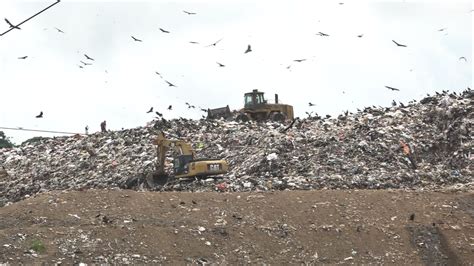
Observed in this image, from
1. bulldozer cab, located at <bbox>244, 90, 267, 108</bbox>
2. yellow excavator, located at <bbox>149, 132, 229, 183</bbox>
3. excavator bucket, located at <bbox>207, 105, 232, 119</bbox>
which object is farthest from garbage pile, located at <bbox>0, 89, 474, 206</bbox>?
bulldozer cab, located at <bbox>244, 90, 267, 108</bbox>

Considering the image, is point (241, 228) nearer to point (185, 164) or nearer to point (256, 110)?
point (185, 164)

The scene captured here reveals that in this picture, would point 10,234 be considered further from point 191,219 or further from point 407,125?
point 407,125

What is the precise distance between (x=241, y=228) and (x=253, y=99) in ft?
38.1

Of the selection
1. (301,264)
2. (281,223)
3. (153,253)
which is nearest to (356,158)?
(281,223)

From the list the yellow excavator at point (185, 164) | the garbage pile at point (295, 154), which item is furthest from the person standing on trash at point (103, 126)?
the yellow excavator at point (185, 164)

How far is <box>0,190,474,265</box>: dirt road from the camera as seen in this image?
29.1 ft

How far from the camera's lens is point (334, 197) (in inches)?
430

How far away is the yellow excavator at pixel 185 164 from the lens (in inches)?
503

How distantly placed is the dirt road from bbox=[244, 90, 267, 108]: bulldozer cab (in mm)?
10060

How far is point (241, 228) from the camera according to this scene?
9781 mm

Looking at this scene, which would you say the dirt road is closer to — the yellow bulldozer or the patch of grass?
the patch of grass

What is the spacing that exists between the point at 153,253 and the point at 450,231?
438cm

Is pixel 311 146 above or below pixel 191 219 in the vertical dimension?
above

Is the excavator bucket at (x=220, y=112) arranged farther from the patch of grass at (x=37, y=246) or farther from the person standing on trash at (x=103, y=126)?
the patch of grass at (x=37, y=246)
